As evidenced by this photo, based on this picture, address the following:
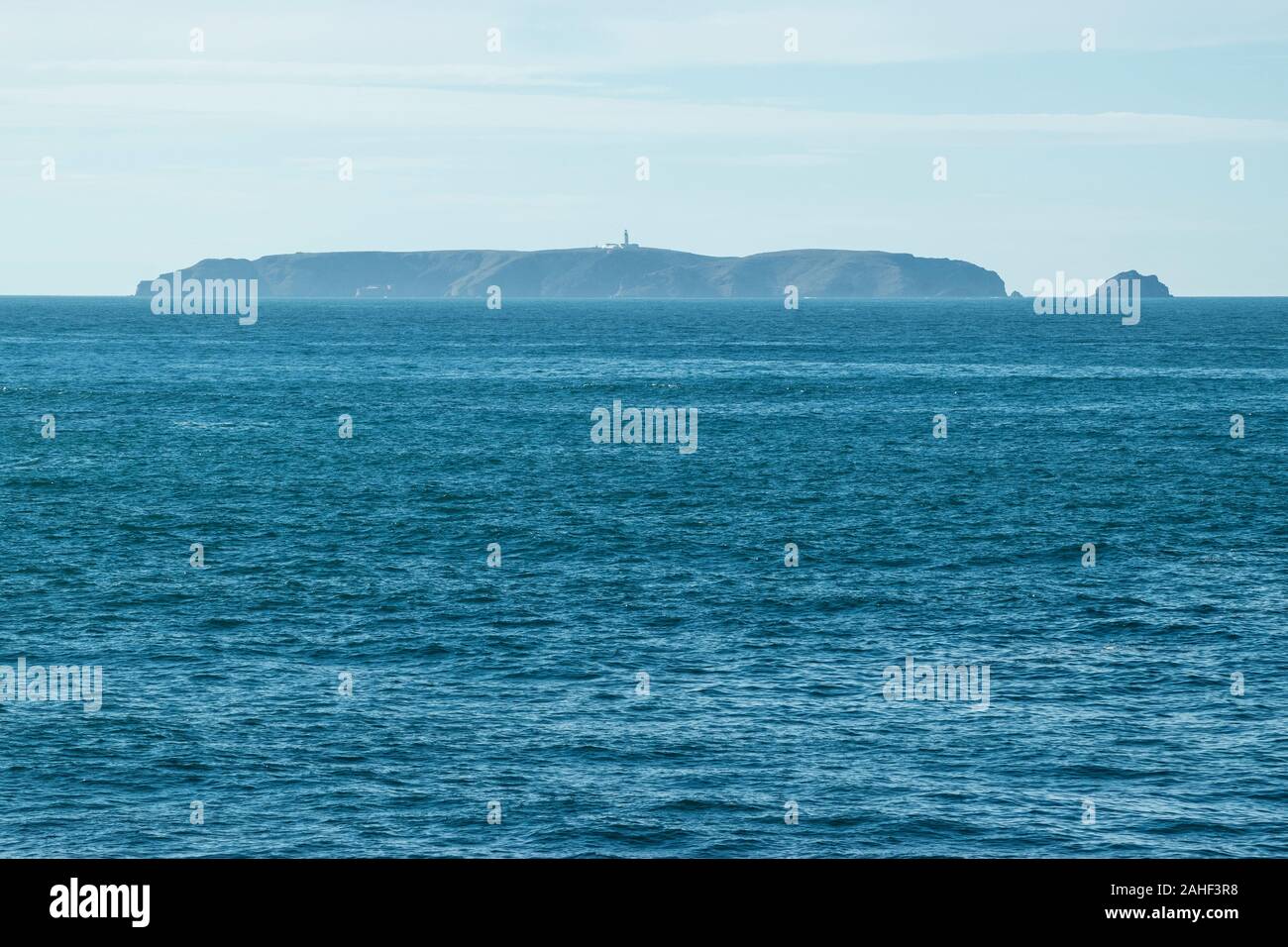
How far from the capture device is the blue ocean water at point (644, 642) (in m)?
37.4

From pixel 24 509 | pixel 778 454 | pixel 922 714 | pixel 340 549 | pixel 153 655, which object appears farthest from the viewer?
pixel 778 454

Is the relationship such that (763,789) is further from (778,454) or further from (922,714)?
(778,454)

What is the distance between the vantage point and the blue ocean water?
37406 millimetres

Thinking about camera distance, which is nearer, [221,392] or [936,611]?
[936,611]

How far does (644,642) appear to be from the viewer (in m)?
52.7
